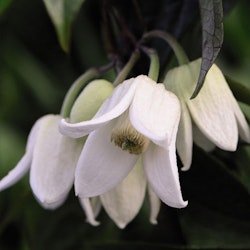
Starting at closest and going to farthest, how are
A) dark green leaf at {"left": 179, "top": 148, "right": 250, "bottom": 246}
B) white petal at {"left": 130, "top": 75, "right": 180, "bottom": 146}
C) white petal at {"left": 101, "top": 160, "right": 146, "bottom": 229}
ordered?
white petal at {"left": 130, "top": 75, "right": 180, "bottom": 146}
white petal at {"left": 101, "top": 160, "right": 146, "bottom": 229}
dark green leaf at {"left": 179, "top": 148, "right": 250, "bottom": 246}

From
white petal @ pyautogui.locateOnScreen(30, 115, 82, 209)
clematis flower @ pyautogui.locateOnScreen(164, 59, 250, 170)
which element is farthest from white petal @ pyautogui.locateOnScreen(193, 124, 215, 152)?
white petal @ pyautogui.locateOnScreen(30, 115, 82, 209)

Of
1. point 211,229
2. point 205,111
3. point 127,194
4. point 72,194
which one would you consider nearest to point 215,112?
point 205,111

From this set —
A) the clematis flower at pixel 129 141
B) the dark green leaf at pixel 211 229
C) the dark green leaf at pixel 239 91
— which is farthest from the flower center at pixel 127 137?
the dark green leaf at pixel 211 229

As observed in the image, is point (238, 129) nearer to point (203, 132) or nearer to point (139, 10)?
point (203, 132)

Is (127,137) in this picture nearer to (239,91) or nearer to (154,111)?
(154,111)

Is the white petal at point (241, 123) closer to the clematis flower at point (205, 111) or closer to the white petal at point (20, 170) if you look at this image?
the clematis flower at point (205, 111)

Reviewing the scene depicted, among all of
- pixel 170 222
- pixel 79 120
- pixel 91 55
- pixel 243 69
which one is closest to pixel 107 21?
pixel 79 120

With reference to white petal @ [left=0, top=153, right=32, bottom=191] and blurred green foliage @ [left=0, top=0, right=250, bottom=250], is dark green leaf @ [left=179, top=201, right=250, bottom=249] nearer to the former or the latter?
blurred green foliage @ [left=0, top=0, right=250, bottom=250]
